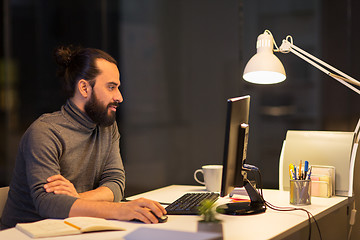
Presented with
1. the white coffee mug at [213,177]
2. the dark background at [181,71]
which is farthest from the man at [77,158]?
the dark background at [181,71]

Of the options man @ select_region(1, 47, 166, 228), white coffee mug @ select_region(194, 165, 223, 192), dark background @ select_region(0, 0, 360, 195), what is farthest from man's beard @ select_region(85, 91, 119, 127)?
dark background @ select_region(0, 0, 360, 195)

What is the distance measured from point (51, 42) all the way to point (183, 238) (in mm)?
3026

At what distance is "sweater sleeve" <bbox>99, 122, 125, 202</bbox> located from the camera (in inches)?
81.3

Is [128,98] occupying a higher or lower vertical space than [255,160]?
higher

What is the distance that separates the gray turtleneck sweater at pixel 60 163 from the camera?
1.76 m

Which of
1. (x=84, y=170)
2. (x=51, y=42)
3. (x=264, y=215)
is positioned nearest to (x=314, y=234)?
(x=264, y=215)

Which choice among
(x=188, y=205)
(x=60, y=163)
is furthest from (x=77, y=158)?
(x=188, y=205)

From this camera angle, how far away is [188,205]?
5.88ft

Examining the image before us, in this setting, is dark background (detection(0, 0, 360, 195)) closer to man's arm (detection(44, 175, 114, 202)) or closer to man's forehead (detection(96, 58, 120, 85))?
man's forehead (detection(96, 58, 120, 85))

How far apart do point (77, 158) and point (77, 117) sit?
176 mm

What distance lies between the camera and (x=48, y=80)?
12.9 ft

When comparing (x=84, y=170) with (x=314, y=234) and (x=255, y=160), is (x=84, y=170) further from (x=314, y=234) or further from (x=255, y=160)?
(x=255, y=160)

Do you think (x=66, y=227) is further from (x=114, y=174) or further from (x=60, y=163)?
(x=114, y=174)

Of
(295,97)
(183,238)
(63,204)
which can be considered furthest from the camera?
(295,97)
